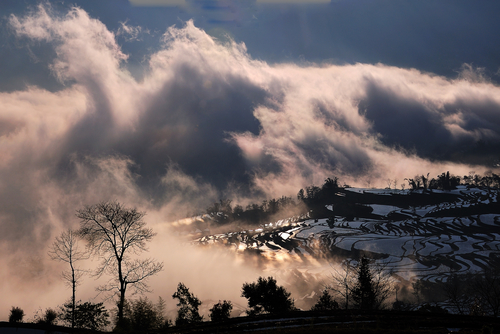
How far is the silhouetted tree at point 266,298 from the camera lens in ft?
160

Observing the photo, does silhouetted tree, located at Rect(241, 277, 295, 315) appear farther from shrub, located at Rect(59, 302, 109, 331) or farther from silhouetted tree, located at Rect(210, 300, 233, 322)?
shrub, located at Rect(59, 302, 109, 331)

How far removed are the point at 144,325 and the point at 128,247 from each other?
984 cm

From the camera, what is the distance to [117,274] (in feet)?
122

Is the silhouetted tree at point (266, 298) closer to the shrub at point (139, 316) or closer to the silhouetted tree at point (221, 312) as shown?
the silhouetted tree at point (221, 312)

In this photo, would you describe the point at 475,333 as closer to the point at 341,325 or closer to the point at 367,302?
the point at 341,325

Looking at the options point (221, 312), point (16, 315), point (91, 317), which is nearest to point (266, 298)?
point (221, 312)

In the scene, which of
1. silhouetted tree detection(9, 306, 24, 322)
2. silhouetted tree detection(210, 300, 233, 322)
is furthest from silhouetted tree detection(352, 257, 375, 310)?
silhouetted tree detection(9, 306, 24, 322)

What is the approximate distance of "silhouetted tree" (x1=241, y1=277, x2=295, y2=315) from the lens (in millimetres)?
48688

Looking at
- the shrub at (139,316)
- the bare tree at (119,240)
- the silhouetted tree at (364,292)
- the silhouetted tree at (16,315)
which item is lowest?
the silhouetted tree at (364,292)

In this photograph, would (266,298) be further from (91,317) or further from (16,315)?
(16,315)

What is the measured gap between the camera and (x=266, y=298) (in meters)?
48.9

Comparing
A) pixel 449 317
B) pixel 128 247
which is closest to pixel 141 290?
pixel 128 247

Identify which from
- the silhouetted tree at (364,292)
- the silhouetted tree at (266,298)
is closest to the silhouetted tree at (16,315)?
the silhouetted tree at (266,298)

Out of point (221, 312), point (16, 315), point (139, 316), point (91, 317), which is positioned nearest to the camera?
point (91, 317)
